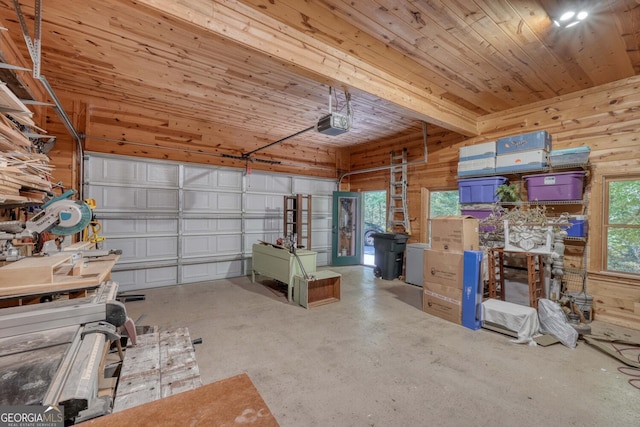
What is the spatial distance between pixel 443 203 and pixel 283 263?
3.72m

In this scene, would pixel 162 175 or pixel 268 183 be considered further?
pixel 268 183

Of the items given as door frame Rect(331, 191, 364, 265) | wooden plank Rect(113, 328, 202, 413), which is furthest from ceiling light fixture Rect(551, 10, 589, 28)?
door frame Rect(331, 191, 364, 265)

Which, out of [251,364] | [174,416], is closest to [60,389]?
[174,416]

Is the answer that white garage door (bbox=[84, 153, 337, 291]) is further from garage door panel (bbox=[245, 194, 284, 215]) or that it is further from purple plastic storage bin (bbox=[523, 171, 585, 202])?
purple plastic storage bin (bbox=[523, 171, 585, 202])

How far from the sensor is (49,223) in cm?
193

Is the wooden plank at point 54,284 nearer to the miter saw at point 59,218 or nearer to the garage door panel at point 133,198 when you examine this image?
the miter saw at point 59,218

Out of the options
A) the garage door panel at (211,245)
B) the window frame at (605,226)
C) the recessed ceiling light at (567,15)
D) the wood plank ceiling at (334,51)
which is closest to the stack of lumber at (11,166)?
the wood plank ceiling at (334,51)

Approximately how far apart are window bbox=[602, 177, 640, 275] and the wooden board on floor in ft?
16.5

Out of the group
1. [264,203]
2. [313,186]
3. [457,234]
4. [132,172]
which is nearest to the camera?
[457,234]

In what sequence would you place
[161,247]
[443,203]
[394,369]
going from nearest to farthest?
[394,369], [161,247], [443,203]

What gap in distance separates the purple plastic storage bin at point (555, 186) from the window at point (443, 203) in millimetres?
1637

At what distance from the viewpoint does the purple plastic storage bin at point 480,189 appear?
4.36 meters

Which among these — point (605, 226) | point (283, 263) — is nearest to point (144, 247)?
point (283, 263)

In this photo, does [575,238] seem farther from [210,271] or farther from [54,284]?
[210,271]
